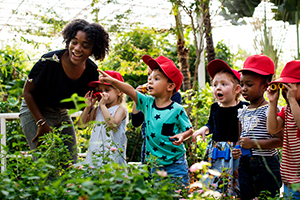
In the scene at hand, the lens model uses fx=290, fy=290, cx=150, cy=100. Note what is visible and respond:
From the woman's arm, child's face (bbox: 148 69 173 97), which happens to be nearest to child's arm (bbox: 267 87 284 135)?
child's face (bbox: 148 69 173 97)

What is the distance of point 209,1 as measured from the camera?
3.26m

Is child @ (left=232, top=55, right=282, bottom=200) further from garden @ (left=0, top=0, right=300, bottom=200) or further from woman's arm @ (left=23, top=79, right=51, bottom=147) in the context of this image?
woman's arm @ (left=23, top=79, right=51, bottom=147)

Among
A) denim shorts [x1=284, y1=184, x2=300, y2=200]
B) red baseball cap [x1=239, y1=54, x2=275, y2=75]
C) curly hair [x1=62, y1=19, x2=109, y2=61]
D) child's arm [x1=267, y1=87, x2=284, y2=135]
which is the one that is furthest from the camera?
curly hair [x1=62, y1=19, x2=109, y2=61]

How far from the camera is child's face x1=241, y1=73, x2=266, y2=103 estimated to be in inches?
84.5

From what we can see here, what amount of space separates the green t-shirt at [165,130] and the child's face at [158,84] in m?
0.14

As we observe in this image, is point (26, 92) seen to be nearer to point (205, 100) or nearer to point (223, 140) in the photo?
point (223, 140)

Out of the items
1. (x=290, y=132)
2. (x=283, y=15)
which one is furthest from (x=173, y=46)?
(x=290, y=132)

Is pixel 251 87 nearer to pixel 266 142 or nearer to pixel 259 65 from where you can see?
pixel 259 65

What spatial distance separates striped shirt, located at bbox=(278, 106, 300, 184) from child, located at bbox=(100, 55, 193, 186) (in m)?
0.66

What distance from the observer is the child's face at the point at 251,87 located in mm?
2146

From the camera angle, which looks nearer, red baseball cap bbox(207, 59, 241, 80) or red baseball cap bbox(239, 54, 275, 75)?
red baseball cap bbox(239, 54, 275, 75)

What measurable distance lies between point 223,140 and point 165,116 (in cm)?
53

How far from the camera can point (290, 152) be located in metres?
1.88

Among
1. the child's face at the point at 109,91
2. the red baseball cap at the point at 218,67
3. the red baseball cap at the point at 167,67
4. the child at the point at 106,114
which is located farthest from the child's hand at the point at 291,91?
the child's face at the point at 109,91
